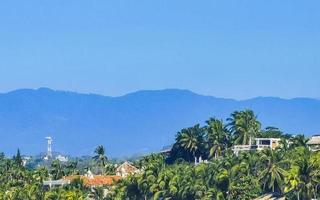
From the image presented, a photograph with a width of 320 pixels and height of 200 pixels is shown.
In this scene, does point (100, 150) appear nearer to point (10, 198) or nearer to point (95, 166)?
point (95, 166)

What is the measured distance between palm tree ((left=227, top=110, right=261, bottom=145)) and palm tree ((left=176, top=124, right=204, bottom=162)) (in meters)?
5.10

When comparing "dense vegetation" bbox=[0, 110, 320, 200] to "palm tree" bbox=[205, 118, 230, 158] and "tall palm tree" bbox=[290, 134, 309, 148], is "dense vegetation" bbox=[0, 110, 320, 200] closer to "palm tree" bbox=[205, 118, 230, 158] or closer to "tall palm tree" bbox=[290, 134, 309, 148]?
"tall palm tree" bbox=[290, 134, 309, 148]

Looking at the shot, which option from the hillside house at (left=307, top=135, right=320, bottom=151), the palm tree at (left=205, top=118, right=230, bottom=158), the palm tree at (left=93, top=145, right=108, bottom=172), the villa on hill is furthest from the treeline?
the palm tree at (left=93, top=145, right=108, bottom=172)

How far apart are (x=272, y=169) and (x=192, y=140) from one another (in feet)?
131

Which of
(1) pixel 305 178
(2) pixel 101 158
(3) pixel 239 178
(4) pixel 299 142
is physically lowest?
(1) pixel 305 178

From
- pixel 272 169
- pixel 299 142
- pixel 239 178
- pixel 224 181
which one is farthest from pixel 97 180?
pixel 272 169

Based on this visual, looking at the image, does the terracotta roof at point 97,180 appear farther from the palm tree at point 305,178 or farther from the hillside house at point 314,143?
the palm tree at point 305,178

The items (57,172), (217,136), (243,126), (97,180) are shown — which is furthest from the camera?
(57,172)

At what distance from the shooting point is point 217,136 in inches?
5507

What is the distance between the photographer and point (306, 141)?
402 feet

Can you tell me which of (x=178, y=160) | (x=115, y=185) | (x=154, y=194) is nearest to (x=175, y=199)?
(x=154, y=194)

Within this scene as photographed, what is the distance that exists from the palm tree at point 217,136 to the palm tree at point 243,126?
1330 millimetres

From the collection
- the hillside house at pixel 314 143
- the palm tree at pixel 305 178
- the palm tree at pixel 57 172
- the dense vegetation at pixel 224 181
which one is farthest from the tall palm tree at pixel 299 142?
the palm tree at pixel 57 172

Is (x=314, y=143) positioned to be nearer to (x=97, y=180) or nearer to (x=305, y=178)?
(x=97, y=180)
